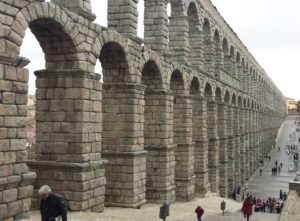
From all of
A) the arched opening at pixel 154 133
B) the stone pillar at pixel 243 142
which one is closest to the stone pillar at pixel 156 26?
the arched opening at pixel 154 133

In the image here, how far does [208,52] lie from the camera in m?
31.3

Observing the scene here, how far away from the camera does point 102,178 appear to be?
15.0 metres

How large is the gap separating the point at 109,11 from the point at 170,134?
6.66 m

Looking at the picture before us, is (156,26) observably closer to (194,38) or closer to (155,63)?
(155,63)

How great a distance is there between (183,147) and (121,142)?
752cm

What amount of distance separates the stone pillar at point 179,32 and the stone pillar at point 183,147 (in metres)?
2.26

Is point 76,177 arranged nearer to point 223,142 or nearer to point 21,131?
point 21,131

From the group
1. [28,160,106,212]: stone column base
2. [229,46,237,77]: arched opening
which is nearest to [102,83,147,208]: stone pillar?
[28,160,106,212]: stone column base

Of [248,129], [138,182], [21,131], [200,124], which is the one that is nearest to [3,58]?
[21,131]

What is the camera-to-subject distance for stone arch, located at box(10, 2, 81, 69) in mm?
12172

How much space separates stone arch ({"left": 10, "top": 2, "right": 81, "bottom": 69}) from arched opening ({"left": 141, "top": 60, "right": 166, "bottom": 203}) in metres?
7.12

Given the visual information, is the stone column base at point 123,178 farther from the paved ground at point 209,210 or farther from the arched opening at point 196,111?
the arched opening at point 196,111

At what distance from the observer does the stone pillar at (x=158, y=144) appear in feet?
68.2

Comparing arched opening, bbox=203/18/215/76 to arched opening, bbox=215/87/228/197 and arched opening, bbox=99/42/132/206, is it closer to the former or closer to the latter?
arched opening, bbox=215/87/228/197
